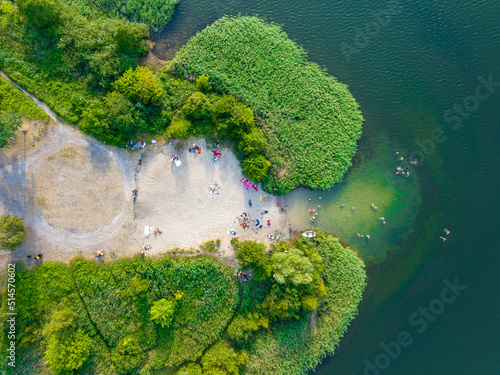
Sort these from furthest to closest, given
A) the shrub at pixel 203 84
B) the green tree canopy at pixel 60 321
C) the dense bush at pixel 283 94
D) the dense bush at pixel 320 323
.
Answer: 1. the dense bush at pixel 283 94
2. the dense bush at pixel 320 323
3. the shrub at pixel 203 84
4. the green tree canopy at pixel 60 321

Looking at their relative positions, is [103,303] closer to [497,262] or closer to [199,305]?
[199,305]

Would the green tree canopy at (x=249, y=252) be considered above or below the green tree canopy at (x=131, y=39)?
below

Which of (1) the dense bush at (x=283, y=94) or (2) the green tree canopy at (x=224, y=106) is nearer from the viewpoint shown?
(2) the green tree canopy at (x=224, y=106)

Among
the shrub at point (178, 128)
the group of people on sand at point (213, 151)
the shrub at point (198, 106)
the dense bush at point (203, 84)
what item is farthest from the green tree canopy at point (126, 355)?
the dense bush at point (203, 84)

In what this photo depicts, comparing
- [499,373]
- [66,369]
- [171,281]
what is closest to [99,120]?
[171,281]

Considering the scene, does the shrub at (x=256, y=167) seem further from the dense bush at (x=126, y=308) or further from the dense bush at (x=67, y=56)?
the dense bush at (x=67, y=56)

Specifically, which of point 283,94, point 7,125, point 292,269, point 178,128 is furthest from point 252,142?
point 7,125

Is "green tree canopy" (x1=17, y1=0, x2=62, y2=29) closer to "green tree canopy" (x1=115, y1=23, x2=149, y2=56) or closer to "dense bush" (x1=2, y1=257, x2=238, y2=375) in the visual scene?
"green tree canopy" (x1=115, y1=23, x2=149, y2=56)

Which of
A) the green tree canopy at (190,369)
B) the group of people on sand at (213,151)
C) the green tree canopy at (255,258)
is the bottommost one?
the green tree canopy at (190,369)

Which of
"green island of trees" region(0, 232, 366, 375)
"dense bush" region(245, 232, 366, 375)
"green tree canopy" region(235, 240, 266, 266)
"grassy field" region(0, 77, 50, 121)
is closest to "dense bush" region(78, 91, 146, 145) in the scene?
"grassy field" region(0, 77, 50, 121)
